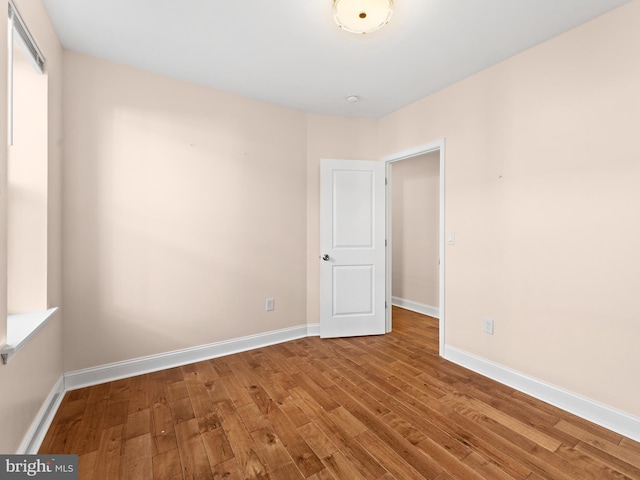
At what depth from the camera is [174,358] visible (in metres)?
2.63

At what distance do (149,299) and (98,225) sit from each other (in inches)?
28.7

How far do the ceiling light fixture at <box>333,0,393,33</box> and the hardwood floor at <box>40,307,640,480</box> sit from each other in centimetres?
246

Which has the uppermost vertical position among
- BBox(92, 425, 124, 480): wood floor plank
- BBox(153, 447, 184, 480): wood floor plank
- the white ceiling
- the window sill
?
the white ceiling

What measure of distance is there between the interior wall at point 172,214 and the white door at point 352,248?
0.29 metres

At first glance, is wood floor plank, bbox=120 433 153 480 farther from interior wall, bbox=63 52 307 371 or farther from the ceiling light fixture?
the ceiling light fixture

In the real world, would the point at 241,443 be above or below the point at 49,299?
below

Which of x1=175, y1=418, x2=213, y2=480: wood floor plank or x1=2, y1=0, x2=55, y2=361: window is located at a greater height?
x1=2, y1=0, x2=55, y2=361: window

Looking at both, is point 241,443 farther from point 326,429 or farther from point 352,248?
point 352,248

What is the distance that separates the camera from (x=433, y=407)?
6.59 feet

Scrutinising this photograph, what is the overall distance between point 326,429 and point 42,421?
1.71m

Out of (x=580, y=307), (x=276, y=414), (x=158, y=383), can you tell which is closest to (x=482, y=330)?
(x=580, y=307)

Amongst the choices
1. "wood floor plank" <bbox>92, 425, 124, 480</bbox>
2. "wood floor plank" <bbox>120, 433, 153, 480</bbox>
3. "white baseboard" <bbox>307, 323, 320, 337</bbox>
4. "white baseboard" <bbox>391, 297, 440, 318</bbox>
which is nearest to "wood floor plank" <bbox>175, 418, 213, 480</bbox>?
"wood floor plank" <bbox>120, 433, 153, 480</bbox>

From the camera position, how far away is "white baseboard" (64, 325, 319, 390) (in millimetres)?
2277

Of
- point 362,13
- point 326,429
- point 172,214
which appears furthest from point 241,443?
point 362,13
